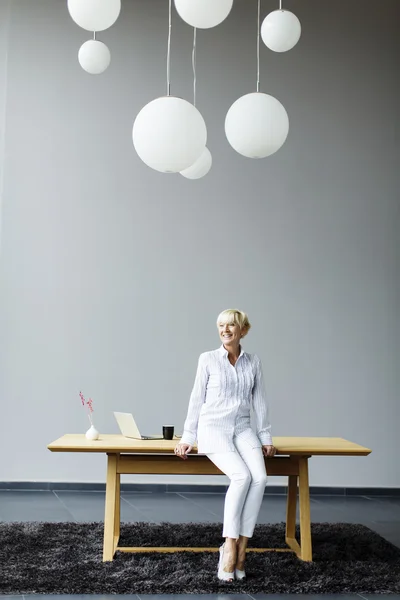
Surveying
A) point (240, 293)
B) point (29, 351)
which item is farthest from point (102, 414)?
point (240, 293)

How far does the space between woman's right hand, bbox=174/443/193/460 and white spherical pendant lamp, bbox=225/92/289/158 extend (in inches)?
66.7

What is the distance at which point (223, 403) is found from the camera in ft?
13.5

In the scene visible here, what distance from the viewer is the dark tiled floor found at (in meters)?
5.41

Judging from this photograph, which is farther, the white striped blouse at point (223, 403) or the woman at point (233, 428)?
the white striped blouse at point (223, 403)

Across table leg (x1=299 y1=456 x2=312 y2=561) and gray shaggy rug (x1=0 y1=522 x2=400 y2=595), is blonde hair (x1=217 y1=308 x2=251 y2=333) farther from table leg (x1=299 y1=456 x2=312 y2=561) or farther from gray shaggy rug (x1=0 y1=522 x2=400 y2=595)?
gray shaggy rug (x1=0 y1=522 x2=400 y2=595)

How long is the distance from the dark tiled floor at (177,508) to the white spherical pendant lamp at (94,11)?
Answer: 3.38 m

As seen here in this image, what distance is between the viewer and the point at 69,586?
11.6ft

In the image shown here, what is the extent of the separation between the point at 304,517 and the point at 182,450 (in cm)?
81

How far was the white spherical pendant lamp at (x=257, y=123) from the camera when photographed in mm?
2961

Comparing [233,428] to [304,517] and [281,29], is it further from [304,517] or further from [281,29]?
[281,29]

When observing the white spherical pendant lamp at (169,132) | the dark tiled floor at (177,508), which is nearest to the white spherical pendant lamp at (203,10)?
the white spherical pendant lamp at (169,132)

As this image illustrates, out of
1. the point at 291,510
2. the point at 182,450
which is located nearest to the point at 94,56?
the point at 182,450

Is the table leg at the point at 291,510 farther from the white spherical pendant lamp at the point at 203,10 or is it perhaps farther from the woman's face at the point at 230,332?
the white spherical pendant lamp at the point at 203,10

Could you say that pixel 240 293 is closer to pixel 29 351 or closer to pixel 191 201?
pixel 191 201
